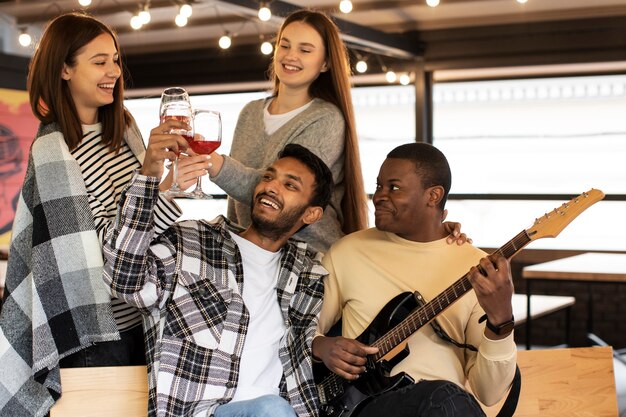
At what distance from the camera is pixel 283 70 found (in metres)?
2.64

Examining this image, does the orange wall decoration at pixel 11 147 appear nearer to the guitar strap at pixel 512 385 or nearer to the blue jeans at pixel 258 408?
the blue jeans at pixel 258 408

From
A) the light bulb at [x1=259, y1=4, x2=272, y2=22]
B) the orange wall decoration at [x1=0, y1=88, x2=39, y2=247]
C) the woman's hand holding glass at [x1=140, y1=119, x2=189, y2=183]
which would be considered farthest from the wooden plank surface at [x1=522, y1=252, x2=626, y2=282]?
the orange wall decoration at [x1=0, y1=88, x2=39, y2=247]

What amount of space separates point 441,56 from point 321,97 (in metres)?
5.34

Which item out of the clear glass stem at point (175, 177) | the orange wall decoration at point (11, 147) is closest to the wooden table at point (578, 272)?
the clear glass stem at point (175, 177)

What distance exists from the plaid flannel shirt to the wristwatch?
0.48m

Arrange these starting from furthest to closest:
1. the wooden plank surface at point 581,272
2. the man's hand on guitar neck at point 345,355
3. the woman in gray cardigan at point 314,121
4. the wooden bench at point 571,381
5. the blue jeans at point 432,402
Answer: the wooden plank surface at point 581,272 < the woman in gray cardigan at point 314,121 < the wooden bench at point 571,381 < the man's hand on guitar neck at point 345,355 < the blue jeans at point 432,402

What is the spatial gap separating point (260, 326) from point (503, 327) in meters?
0.64

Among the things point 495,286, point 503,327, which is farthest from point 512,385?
point 495,286

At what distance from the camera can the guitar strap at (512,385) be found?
2262 mm

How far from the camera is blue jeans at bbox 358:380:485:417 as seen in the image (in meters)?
2.01

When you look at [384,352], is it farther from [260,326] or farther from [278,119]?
[278,119]

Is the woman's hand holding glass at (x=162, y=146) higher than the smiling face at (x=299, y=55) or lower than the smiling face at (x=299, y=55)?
lower

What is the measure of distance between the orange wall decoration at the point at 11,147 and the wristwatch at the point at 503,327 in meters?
6.43

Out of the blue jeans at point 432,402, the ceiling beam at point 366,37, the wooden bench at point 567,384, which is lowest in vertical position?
the wooden bench at point 567,384
